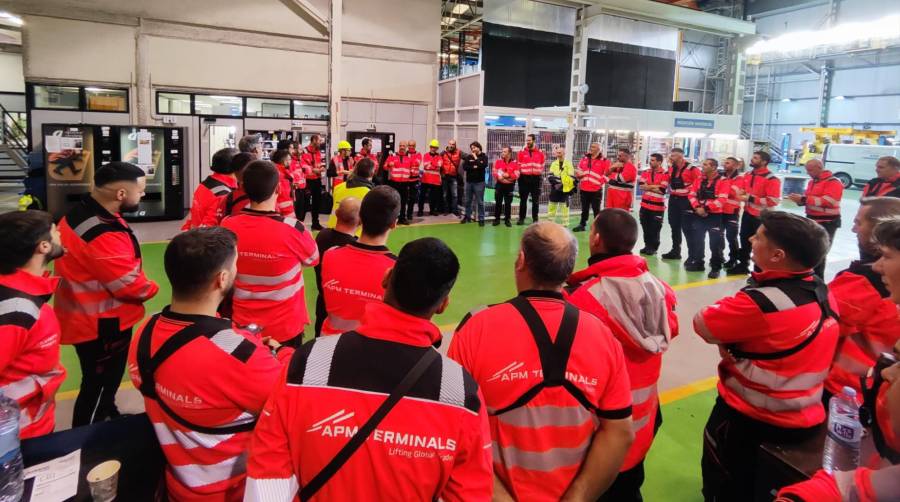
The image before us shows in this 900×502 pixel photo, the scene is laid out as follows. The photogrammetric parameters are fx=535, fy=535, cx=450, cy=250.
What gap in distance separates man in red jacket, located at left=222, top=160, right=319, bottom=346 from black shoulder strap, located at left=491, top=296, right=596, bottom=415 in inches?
73.5

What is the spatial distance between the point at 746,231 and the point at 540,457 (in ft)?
24.9

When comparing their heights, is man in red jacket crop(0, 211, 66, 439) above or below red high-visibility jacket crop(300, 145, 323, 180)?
below

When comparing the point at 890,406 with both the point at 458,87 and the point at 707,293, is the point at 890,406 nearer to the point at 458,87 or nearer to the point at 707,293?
the point at 707,293

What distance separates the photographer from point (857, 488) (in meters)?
1.27

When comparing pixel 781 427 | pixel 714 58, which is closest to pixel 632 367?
pixel 781 427

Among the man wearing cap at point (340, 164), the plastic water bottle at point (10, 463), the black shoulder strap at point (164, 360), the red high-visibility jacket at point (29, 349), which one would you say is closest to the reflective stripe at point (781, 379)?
the black shoulder strap at point (164, 360)

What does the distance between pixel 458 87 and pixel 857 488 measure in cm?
1283

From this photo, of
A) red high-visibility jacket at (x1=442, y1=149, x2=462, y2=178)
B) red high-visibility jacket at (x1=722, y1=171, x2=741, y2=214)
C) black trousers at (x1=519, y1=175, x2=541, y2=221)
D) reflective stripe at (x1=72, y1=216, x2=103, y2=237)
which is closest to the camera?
reflective stripe at (x1=72, y1=216, x2=103, y2=237)

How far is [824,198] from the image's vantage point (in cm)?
709

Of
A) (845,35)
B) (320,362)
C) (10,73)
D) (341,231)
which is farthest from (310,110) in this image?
(845,35)

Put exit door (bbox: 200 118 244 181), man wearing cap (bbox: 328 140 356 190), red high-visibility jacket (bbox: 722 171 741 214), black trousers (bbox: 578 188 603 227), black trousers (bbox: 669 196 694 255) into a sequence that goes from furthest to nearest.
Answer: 1. exit door (bbox: 200 118 244 181)
2. black trousers (bbox: 578 188 603 227)
3. man wearing cap (bbox: 328 140 356 190)
4. black trousers (bbox: 669 196 694 255)
5. red high-visibility jacket (bbox: 722 171 741 214)

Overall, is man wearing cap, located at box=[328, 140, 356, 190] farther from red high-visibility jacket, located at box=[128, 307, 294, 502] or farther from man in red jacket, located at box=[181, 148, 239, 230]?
red high-visibility jacket, located at box=[128, 307, 294, 502]

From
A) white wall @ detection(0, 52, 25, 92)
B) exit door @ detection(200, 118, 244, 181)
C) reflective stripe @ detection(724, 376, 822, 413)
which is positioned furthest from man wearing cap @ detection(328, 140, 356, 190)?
white wall @ detection(0, 52, 25, 92)

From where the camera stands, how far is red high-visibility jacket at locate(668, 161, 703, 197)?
336 inches
